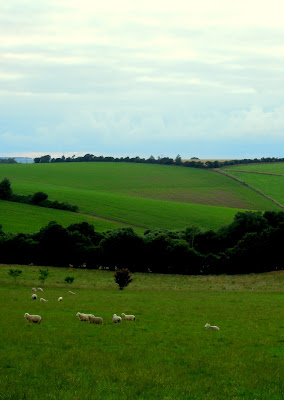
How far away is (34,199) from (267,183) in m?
78.1

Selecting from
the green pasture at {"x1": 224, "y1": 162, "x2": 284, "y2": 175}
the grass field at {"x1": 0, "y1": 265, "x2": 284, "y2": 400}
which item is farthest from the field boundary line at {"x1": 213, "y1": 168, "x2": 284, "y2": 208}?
the grass field at {"x1": 0, "y1": 265, "x2": 284, "y2": 400}

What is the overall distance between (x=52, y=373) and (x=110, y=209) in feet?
340

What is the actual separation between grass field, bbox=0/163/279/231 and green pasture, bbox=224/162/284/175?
17247 millimetres

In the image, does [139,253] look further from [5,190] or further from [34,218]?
[5,190]

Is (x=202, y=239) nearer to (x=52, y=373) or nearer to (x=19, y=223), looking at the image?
(x=19, y=223)

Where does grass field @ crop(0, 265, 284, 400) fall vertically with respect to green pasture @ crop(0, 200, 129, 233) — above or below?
above

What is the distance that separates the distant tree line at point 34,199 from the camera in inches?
4651

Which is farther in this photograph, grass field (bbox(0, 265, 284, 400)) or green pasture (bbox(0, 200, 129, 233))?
green pasture (bbox(0, 200, 129, 233))

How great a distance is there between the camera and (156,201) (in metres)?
130

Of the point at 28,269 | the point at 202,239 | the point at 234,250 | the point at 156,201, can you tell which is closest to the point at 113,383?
the point at 28,269

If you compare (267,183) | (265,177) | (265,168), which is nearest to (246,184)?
(267,183)

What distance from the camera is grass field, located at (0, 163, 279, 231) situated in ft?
376

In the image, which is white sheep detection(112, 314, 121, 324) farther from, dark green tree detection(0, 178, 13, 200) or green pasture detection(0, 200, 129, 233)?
dark green tree detection(0, 178, 13, 200)

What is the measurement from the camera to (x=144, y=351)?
765 inches
